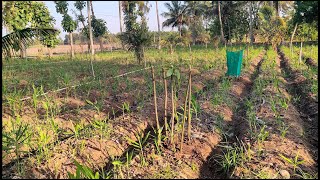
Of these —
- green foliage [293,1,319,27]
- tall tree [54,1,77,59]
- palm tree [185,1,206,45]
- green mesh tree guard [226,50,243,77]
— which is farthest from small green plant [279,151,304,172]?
palm tree [185,1,206,45]

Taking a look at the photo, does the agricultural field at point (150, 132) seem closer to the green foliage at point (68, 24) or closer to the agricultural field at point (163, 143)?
the agricultural field at point (163, 143)

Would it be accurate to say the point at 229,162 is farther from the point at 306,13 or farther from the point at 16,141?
the point at 306,13

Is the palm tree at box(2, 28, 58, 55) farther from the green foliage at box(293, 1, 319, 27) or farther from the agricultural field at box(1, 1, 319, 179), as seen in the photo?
the green foliage at box(293, 1, 319, 27)

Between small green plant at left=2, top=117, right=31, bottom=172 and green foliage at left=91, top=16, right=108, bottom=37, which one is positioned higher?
green foliage at left=91, top=16, right=108, bottom=37

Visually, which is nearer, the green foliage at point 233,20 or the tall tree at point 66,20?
the tall tree at point 66,20

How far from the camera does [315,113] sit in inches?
223

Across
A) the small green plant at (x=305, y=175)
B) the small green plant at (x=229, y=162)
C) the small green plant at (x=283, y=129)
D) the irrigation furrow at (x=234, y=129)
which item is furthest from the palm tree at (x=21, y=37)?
the small green plant at (x=305, y=175)

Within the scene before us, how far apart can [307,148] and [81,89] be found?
543cm

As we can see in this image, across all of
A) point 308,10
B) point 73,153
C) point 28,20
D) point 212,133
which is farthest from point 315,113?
point 308,10

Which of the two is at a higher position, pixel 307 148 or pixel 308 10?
pixel 308 10

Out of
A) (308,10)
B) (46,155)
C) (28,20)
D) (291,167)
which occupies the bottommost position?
(291,167)

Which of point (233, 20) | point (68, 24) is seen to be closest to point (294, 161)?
point (68, 24)

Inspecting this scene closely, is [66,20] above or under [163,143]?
above

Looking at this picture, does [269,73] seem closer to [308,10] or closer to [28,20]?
[28,20]
